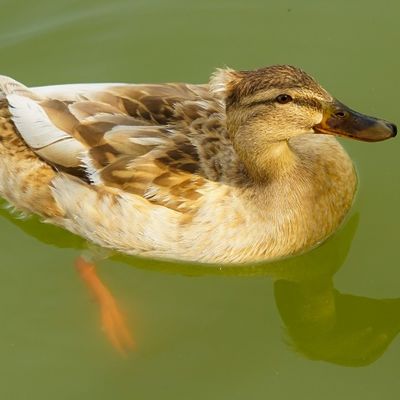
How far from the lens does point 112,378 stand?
5.24 m

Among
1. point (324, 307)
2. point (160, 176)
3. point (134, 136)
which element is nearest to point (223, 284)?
point (324, 307)

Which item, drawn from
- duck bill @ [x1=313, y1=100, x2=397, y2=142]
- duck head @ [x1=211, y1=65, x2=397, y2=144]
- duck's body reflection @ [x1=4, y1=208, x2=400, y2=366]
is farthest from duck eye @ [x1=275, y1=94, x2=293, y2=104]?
duck's body reflection @ [x1=4, y1=208, x2=400, y2=366]

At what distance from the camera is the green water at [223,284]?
519 cm

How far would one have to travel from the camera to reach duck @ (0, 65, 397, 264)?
5.24 m

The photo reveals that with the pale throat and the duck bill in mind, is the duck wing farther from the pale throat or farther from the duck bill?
the duck bill

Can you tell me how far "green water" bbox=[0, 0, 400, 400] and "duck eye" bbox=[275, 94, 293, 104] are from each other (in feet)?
4.02

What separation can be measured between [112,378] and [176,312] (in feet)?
1.96

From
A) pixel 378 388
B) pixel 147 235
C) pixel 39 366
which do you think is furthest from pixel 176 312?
pixel 378 388

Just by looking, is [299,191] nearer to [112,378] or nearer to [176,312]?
[176,312]

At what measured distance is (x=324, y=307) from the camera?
18.4 feet

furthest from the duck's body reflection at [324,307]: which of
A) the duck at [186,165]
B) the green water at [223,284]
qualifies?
the duck at [186,165]

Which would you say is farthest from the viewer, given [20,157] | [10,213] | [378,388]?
[10,213]

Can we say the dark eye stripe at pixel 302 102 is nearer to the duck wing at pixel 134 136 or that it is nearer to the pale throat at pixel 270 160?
the pale throat at pixel 270 160

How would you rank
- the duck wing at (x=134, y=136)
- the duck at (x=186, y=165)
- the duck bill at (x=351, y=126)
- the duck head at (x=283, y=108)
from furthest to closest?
the duck wing at (x=134, y=136) < the duck at (x=186, y=165) < the duck bill at (x=351, y=126) < the duck head at (x=283, y=108)
